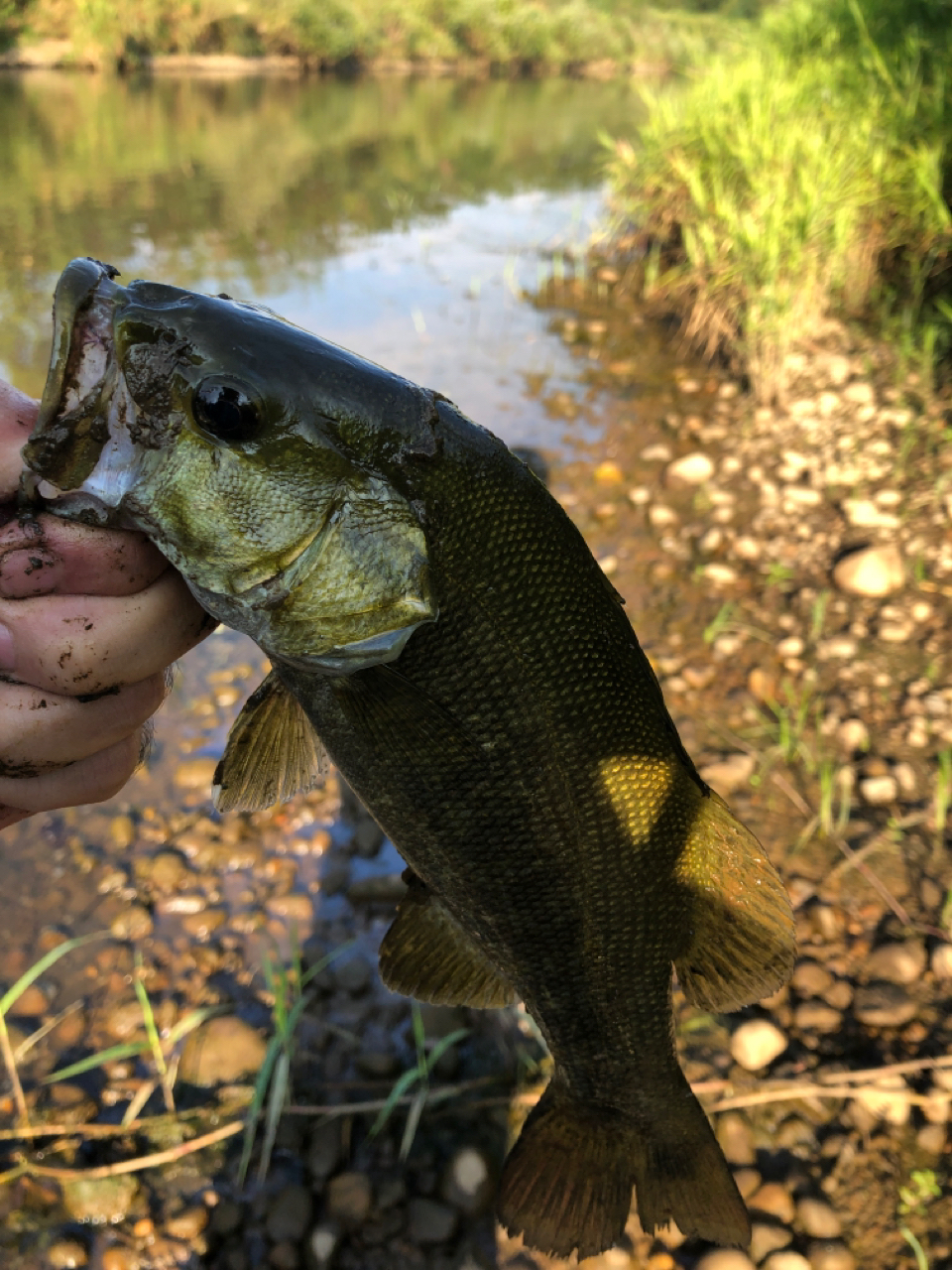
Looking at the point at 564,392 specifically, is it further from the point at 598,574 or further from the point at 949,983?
the point at 598,574

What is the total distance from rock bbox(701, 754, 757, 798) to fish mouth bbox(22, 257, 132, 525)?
279cm

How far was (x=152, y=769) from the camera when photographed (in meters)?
3.81

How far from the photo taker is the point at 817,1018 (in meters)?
2.75

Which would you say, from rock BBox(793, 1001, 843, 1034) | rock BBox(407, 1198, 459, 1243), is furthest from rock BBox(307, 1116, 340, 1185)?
rock BBox(793, 1001, 843, 1034)

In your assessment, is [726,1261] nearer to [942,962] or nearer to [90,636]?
[942,962]

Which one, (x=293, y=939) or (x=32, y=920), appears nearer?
(x=293, y=939)

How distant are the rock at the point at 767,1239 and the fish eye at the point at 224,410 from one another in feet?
7.56

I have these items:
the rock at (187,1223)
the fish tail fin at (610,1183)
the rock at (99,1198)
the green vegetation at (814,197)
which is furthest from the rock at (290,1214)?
the green vegetation at (814,197)

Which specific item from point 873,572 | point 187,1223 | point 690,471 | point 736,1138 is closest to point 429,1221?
point 187,1223

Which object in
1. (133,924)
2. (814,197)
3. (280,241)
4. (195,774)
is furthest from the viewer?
(280,241)

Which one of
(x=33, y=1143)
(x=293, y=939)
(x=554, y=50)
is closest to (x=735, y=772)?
(x=293, y=939)

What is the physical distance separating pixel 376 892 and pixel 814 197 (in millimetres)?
5724

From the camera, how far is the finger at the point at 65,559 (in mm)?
1396

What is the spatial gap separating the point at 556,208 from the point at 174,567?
42.7ft
